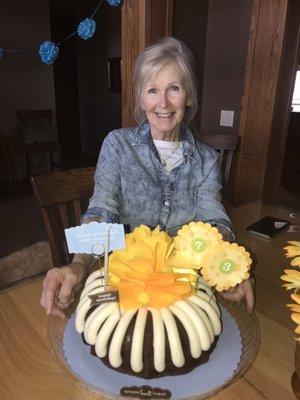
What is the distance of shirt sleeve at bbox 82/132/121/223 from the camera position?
107cm

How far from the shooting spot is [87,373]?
0.61 m

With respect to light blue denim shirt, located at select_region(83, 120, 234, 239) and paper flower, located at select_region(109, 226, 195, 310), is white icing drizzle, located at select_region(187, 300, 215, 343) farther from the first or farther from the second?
light blue denim shirt, located at select_region(83, 120, 234, 239)

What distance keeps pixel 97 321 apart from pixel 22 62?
5.31 meters

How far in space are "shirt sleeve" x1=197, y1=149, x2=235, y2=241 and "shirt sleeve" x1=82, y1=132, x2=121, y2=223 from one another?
30 centimetres

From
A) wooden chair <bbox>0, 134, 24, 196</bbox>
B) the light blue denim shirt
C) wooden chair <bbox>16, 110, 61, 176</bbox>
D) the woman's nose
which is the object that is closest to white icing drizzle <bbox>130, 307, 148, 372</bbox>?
the light blue denim shirt

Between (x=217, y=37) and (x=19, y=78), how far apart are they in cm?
336

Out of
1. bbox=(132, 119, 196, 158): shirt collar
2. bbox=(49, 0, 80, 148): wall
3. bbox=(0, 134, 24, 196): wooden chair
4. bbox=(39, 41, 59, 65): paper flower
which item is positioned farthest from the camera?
bbox=(49, 0, 80, 148): wall

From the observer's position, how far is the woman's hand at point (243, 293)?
2.57 feet

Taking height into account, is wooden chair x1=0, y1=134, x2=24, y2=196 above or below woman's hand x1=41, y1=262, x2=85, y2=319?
below

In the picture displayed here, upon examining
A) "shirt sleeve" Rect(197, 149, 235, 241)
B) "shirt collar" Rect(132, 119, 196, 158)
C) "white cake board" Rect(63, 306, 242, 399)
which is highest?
"shirt collar" Rect(132, 119, 196, 158)

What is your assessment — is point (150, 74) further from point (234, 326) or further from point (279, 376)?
point (279, 376)

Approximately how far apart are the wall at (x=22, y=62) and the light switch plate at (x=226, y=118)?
3.41m

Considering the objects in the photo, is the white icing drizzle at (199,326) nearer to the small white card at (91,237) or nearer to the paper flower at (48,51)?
the small white card at (91,237)

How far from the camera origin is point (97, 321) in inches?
24.5
